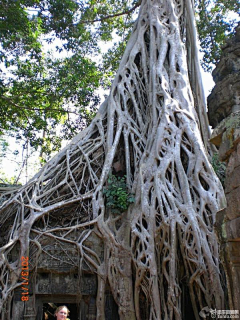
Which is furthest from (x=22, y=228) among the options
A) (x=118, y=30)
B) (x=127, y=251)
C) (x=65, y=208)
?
(x=118, y=30)

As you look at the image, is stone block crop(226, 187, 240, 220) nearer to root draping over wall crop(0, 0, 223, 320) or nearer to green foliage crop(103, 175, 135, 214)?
root draping over wall crop(0, 0, 223, 320)

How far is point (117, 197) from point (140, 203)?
0.38 meters

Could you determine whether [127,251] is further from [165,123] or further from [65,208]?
[165,123]

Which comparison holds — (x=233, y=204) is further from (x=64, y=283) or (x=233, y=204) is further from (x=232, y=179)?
(x=64, y=283)

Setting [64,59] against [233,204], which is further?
[64,59]

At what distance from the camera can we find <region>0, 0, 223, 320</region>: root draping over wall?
3.73 metres

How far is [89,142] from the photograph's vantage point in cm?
532

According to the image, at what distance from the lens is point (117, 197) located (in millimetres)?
4520

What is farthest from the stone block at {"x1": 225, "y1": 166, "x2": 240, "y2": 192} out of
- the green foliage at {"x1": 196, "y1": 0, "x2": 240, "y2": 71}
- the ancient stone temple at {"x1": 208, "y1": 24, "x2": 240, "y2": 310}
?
the green foliage at {"x1": 196, "y1": 0, "x2": 240, "y2": 71}

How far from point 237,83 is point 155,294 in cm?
262

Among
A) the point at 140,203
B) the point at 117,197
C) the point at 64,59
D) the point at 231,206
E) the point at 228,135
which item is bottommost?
the point at 231,206

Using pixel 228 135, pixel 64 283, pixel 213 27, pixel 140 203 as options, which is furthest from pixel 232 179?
pixel 213 27

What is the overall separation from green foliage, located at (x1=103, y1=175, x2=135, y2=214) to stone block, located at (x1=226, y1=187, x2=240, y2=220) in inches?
87.5

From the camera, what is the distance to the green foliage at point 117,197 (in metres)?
4.44
